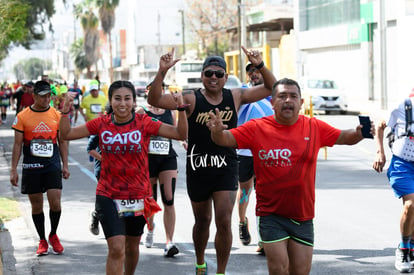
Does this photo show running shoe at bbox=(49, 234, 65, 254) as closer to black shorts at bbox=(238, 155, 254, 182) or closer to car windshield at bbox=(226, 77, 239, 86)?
black shorts at bbox=(238, 155, 254, 182)

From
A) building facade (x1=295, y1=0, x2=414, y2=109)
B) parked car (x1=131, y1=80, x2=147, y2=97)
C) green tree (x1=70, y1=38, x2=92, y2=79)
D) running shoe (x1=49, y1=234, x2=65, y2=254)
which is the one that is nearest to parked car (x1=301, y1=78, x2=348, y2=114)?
building facade (x1=295, y1=0, x2=414, y2=109)

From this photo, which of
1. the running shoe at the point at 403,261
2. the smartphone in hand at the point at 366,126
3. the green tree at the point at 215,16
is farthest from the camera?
the green tree at the point at 215,16

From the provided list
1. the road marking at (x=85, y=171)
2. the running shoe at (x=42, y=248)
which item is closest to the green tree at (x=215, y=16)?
the road marking at (x=85, y=171)

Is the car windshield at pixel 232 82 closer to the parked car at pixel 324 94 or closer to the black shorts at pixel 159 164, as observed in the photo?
the parked car at pixel 324 94

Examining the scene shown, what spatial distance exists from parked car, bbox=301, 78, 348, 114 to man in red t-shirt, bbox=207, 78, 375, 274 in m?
27.6

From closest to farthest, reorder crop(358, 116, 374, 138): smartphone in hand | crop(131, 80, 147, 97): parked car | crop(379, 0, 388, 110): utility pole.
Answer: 1. crop(358, 116, 374, 138): smartphone in hand
2. crop(379, 0, 388, 110): utility pole
3. crop(131, 80, 147, 97): parked car

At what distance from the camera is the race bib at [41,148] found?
8.84 meters

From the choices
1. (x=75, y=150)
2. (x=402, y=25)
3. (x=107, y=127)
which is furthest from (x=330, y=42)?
(x=107, y=127)

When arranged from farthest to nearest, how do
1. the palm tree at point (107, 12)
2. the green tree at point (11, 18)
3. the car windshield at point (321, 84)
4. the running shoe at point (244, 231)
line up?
the palm tree at point (107, 12)
the car windshield at point (321, 84)
the green tree at point (11, 18)
the running shoe at point (244, 231)

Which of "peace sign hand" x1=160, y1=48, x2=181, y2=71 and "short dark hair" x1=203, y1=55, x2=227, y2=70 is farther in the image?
"short dark hair" x1=203, y1=55, x2=227, y2=70

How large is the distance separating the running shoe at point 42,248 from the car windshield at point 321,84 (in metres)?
26.4

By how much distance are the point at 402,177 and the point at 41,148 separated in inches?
147

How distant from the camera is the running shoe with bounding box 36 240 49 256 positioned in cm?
888

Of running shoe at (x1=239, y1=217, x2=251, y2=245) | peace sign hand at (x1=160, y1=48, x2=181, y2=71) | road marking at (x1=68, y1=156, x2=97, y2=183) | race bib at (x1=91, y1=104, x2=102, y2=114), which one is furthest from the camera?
race bib at (x1=91, y1=104, x2=102, y2=114)
